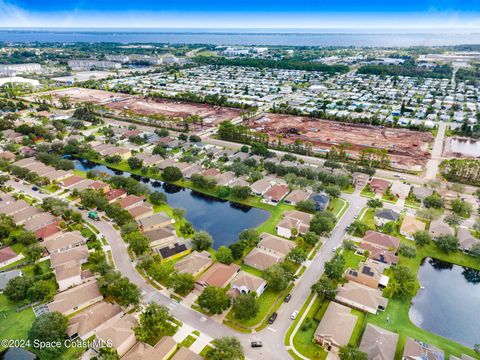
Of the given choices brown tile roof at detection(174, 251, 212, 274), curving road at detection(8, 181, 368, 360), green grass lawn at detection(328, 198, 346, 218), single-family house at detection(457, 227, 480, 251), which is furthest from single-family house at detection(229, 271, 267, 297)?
single-family house at detection(457, 227, 480, 251)

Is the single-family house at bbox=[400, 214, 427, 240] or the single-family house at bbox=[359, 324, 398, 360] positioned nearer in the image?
the single-family house at bbox=[359, 324, 398, 360]

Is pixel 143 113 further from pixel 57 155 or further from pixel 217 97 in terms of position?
pixel 57 155

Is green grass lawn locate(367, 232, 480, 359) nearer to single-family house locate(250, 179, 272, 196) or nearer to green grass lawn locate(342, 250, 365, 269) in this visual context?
green grass lawn locate(342, 250, 365, 269)

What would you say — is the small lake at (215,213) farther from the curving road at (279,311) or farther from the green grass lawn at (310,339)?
the green grass lawn at (310,339)

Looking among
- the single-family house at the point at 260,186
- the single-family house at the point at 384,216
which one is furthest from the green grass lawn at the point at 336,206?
the single-family house at the point at 260,186

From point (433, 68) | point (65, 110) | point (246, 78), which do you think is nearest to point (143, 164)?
point (65, 110)

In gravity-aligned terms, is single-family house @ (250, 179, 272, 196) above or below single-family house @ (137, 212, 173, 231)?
above

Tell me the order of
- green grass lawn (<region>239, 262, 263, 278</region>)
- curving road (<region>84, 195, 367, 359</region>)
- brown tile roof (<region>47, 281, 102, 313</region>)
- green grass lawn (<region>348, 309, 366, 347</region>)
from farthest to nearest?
green grass lawn (<region>239, 262, 263, 278</region>), brown tile roof (<region>47, 281, 102, 313</region>), green grass lawn (<region>348, 309, 366, 347</region>), curving road (<region>84, 195, 367, 359</region>)
